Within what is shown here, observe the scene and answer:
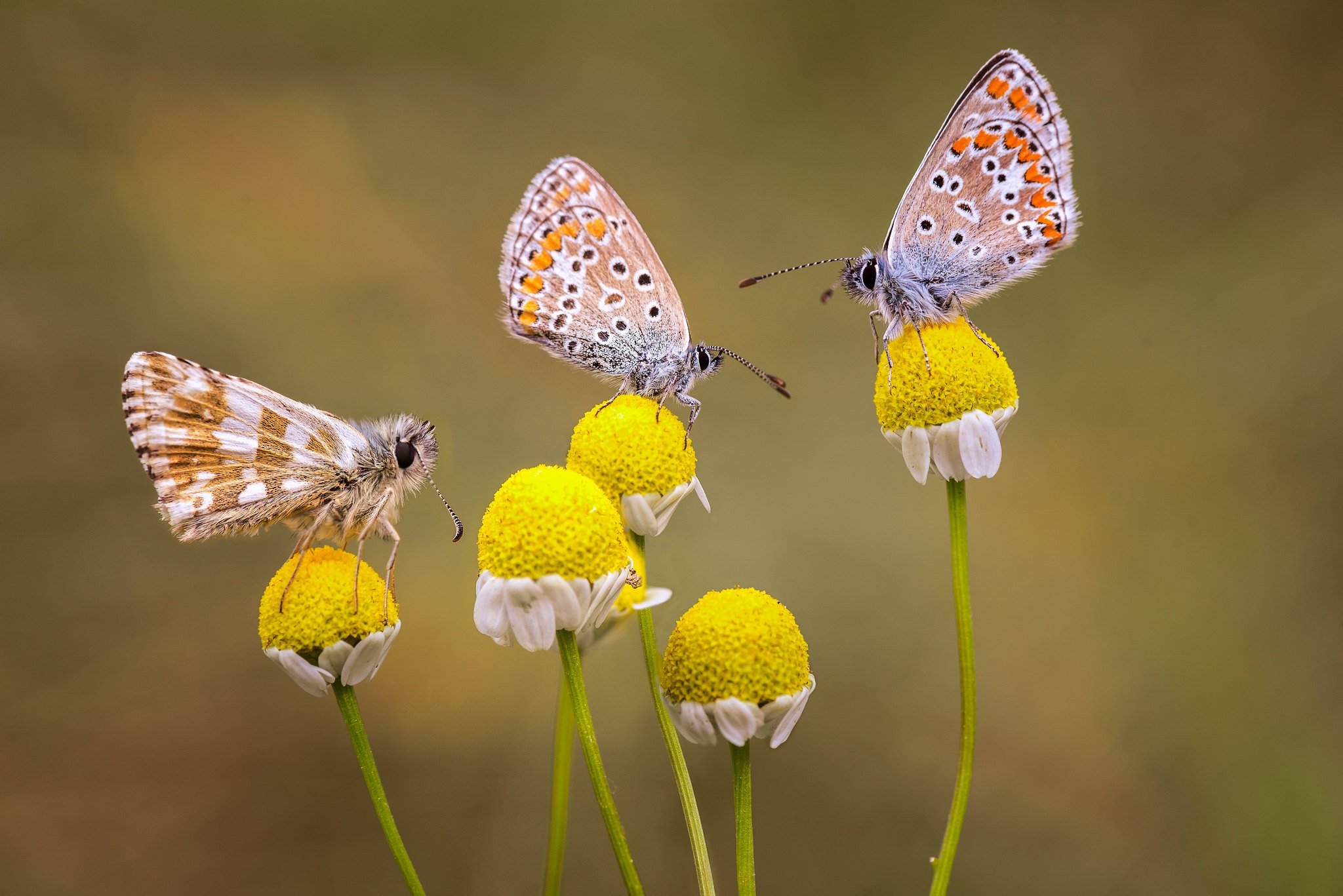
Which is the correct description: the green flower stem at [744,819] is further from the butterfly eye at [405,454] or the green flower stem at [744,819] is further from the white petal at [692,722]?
the butterfly eye at [405,454]

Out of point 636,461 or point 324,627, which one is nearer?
point 324,627

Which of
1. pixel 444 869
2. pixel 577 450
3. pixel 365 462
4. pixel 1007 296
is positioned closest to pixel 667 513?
pixel 577 450

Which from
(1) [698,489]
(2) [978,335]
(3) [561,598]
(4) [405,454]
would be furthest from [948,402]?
(4) [405,454]

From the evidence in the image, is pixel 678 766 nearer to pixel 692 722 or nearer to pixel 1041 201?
pixel 692 722

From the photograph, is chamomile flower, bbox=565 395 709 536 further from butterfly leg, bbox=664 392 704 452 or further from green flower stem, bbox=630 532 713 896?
green flower stem, bbox=630 532 713 896

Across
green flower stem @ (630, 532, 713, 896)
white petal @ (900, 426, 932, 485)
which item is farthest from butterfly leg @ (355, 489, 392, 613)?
white petal @ (900, 426, 932, 485)

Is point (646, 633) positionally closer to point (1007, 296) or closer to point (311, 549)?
point (311, 549)

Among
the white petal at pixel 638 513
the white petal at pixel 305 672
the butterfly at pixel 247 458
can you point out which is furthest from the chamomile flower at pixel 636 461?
the white petal at pixel 305 672
